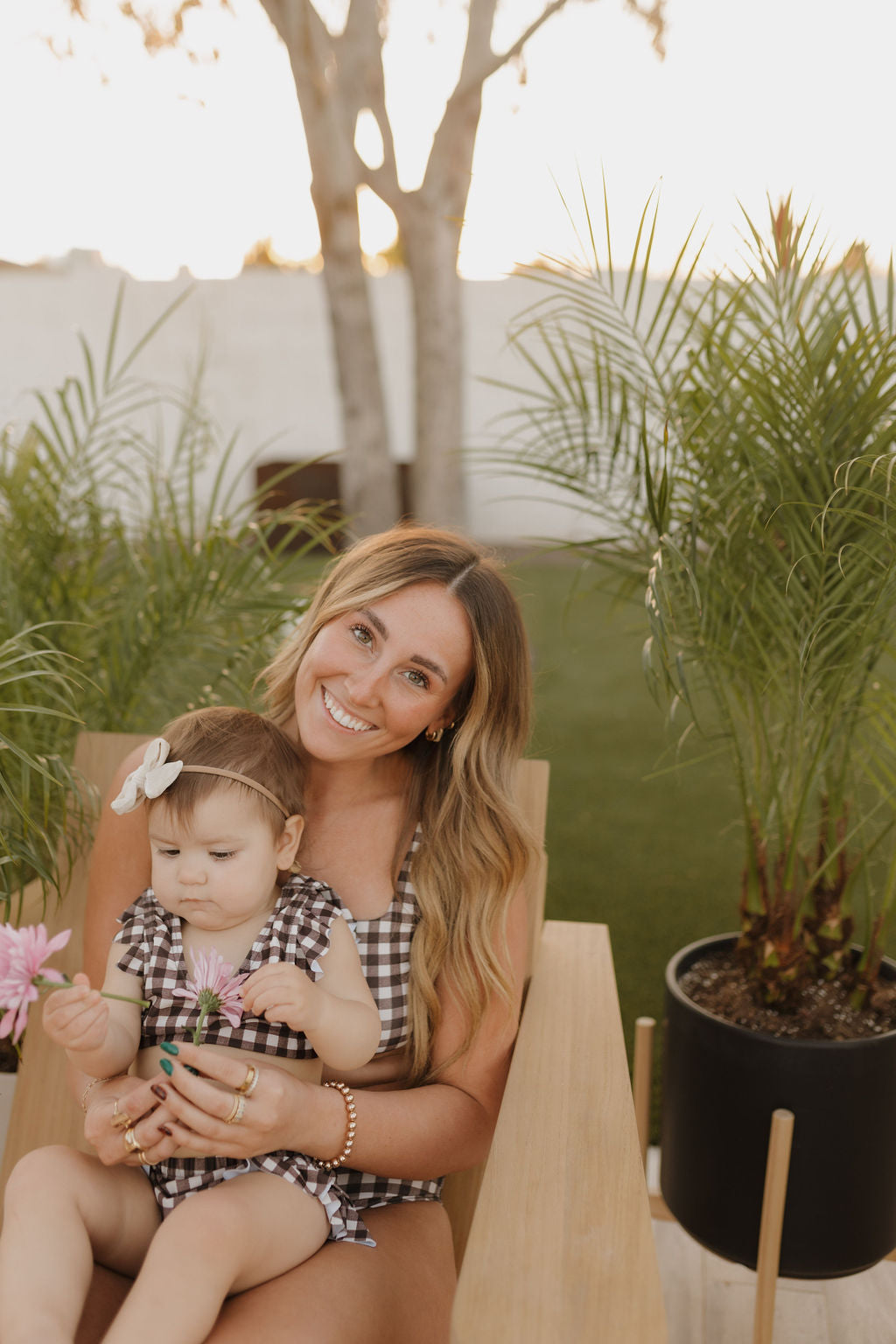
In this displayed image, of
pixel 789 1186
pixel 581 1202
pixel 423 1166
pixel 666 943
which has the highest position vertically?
pixel 581 1202

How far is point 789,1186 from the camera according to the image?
2.07 metres

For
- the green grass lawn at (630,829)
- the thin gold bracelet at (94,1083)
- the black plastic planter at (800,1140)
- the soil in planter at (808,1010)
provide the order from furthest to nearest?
the green grass lawn at (630,829), the soil in planter at (808,1010), the black plastic planter at (800,1140), the thin gold bracelet at (94,1083)

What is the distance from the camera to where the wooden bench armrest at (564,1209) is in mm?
1112

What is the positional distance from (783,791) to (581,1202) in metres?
1.17

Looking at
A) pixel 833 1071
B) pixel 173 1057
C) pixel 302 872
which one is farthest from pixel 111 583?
pixel 833 1071

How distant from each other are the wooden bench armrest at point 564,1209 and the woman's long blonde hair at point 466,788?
0.49 ft

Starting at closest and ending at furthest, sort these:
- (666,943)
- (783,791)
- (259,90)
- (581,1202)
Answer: (581,1202) → (783,791) → (666,943) → (259,90)

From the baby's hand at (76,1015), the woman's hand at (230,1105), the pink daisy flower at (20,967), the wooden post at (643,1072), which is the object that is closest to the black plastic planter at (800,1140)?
the wooden post at (643,1072)

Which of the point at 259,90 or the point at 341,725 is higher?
the point at 259,90

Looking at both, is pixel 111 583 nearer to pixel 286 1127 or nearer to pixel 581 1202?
pixel 286 1127

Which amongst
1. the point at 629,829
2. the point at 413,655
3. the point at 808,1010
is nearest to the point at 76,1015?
the point at 413,655

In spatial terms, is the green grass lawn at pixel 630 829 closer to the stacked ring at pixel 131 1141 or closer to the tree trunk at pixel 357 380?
the tree trunk at pixel 357 380

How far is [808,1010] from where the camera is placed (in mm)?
2195

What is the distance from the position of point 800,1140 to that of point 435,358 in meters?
3.92
